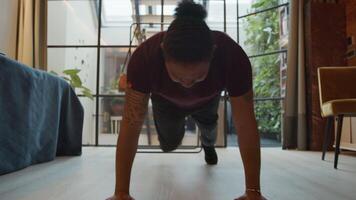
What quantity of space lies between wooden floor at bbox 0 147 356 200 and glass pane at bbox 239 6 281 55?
7.46 ft

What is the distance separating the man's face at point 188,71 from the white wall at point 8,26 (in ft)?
10.5

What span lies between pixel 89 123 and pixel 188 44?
3.73 m

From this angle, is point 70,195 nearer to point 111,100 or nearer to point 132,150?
point 132,150

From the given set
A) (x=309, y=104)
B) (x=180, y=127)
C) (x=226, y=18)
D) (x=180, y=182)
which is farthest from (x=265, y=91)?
(x=180, y=182)

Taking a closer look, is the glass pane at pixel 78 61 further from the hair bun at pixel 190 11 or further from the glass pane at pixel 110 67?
the hair bun at pixel 190 11

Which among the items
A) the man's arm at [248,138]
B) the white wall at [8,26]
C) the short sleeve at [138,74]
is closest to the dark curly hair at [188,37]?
the short sleeve at [138,74]

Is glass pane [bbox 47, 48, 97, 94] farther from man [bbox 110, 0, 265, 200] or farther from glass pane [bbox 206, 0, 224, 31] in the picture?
man [bbox 110, 0, 265, 200]

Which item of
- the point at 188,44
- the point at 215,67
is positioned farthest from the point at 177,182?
the point at 188,44

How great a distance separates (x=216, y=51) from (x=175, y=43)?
0.18m

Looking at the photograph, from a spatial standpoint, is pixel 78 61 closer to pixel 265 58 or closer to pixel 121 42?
pixel 121 42

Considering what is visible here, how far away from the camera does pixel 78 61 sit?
4.54 meters

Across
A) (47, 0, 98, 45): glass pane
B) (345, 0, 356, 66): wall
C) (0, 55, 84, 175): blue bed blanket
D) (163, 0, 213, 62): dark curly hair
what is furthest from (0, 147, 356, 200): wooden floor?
(47, 0, 98, 45): glass pane

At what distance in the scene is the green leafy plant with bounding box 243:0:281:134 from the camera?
414 cm

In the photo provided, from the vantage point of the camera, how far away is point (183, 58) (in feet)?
2.96
